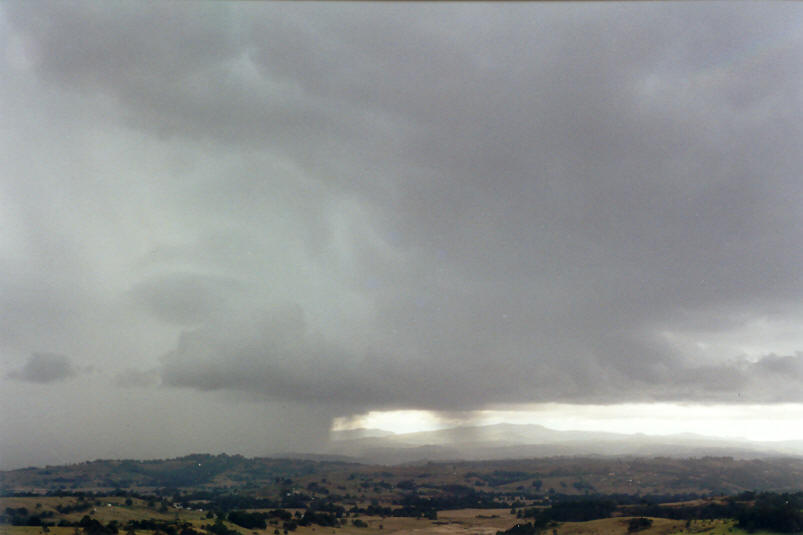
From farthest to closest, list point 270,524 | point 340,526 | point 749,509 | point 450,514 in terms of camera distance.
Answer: point 450,514
point 340,526
point 270,524
point 749,509

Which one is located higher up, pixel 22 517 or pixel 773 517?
pixel 773 517

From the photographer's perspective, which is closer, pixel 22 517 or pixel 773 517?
pixel 773 517

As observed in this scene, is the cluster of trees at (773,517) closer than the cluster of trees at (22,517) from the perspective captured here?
Yes

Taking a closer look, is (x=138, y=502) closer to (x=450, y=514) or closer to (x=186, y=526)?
(x=186, y=526)

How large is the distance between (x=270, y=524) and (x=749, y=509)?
361 feet

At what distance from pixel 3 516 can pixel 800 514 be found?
150 meters

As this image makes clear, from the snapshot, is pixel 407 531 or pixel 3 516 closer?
pixel 3 516

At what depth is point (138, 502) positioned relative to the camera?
6156 inches

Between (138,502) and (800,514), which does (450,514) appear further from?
(800,514)

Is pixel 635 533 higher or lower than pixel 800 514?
lower

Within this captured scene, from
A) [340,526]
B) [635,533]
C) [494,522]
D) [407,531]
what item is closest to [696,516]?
[635,533]

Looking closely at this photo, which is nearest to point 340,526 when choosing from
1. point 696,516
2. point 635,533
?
point 635,533

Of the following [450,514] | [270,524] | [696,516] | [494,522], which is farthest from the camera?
[450,514]

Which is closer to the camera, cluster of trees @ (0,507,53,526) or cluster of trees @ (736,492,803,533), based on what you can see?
cluster of trees @ (736,492,803,533)
